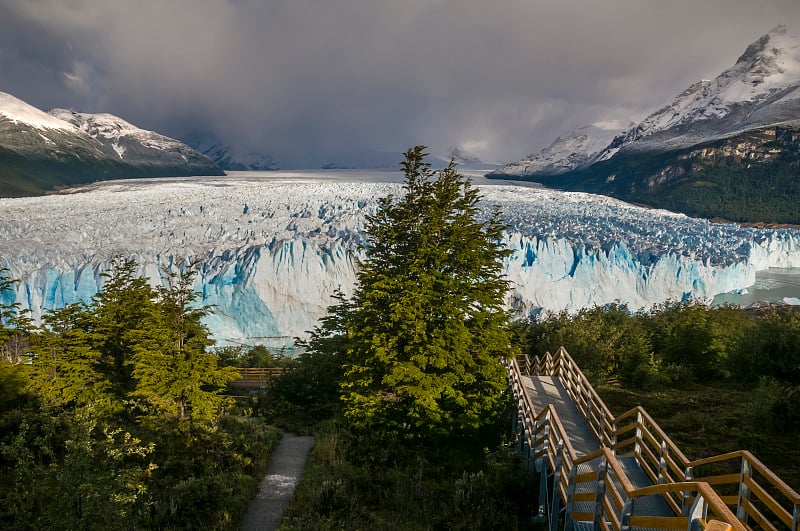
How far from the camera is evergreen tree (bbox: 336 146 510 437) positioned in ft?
26.7

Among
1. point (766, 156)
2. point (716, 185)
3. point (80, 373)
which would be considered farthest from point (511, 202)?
point (766, 156)

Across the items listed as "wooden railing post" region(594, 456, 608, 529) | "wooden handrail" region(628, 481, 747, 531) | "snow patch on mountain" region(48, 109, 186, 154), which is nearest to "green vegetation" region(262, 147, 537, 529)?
"wooden railing post" region(594, 456, 608, 529)

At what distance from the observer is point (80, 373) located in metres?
10.2

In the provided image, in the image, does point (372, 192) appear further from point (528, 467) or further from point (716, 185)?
point (716, 185)

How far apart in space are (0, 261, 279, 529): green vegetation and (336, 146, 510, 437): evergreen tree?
2498mm

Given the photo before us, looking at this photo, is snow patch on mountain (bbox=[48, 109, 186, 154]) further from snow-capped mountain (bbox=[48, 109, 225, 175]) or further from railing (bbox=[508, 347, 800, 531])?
railing (bbox=[508, 347, 800, 531])

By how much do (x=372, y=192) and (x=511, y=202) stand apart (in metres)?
9.17

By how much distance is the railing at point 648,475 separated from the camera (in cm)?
296

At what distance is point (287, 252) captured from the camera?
2075cm

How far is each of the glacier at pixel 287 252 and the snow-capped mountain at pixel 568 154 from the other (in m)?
72.7

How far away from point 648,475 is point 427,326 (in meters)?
4.27

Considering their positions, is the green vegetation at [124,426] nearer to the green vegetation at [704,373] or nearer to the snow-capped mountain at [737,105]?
the green vegetation at [704,373]

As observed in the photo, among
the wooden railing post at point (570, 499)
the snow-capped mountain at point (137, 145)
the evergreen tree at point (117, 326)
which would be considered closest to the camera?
the wooden railing post at point (570, 499)

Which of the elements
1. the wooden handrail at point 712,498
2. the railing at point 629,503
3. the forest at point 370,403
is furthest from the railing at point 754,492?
the forest at point 370,403
